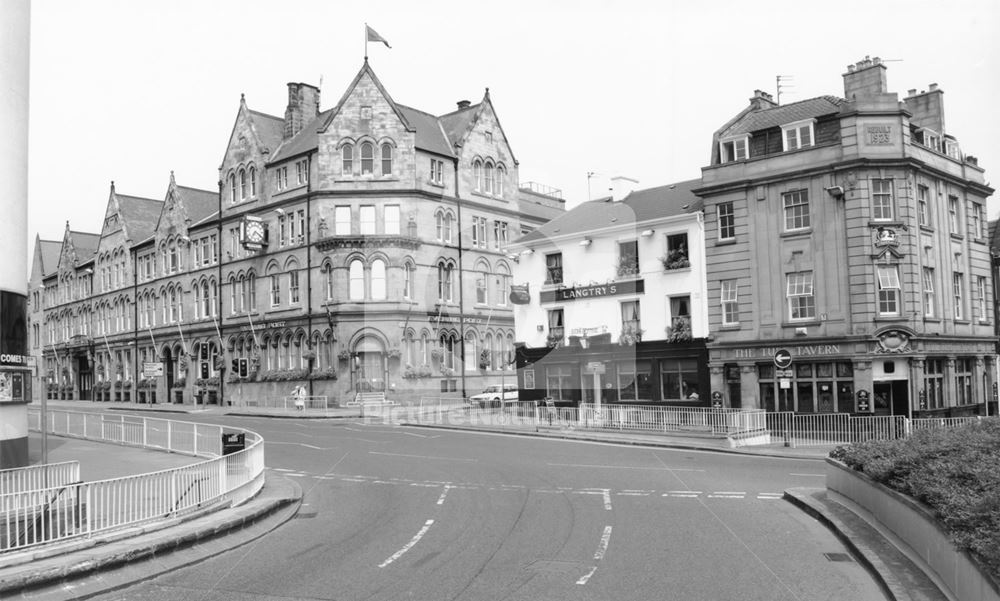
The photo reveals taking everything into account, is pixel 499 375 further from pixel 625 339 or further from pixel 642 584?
pixel 642 584

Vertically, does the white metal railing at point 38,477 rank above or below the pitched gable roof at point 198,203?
below

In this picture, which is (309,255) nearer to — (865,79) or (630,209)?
(630,209)

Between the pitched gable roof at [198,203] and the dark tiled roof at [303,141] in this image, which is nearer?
the dark tiled roof at [303,141]

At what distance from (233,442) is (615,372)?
22450mm

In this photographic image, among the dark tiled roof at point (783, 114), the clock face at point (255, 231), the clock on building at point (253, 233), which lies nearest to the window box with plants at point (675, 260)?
the dark tiled roof at point (783, 114)

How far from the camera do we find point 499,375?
5819 cm

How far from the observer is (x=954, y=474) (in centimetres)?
1015

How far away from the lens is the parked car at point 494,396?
145 feet

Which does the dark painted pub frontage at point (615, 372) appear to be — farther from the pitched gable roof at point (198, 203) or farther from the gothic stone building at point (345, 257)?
the pitched gable roof at point (198, 203)

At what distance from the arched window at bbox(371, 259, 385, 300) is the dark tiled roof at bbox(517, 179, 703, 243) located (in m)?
12.5

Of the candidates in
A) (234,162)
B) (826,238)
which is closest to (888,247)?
(826,238)

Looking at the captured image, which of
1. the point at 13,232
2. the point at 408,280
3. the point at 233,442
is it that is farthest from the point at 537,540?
the point at 408,280

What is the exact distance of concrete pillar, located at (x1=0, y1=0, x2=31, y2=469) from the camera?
18531 mm

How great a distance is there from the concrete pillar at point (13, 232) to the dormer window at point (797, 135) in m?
27.2
